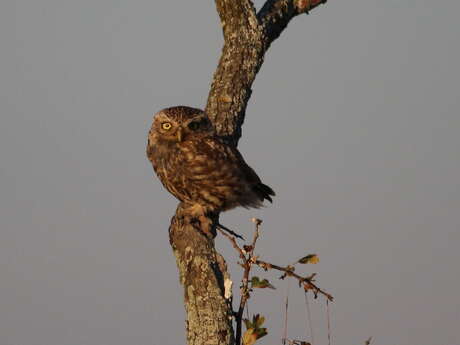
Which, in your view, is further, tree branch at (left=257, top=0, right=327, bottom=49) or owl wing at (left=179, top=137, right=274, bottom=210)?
tree branch at (left=257, top=0, right=327, bottom=49)

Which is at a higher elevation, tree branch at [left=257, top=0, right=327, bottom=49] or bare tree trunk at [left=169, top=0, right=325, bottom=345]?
tree branch at [left=257, top=0, right=327, bottom=49]

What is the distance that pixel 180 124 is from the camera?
8.41 metres

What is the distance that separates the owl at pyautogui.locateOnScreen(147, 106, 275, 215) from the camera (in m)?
8.30

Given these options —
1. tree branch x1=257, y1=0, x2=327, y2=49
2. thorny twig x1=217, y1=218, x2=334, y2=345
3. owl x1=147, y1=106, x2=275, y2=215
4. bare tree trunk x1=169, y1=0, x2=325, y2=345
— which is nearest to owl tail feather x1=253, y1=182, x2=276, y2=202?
owl x1=147, y1=106, x2=275, y2=215

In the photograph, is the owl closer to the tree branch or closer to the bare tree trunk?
the bare tree trunk

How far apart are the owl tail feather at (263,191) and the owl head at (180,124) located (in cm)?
111

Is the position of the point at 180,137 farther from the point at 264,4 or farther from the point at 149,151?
the point at 264,4

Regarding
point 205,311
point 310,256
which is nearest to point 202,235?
point 205,311

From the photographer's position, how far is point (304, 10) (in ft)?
31.2

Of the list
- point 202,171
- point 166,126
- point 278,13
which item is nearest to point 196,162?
point 202,171

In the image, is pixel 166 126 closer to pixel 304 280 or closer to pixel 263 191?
pixel 263 191

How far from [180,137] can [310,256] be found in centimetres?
355

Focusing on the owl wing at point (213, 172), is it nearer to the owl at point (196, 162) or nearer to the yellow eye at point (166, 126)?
the owl at point (196, 162)

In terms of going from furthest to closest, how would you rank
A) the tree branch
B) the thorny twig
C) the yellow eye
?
the tree branch < the yellow eye < the thorny twig
